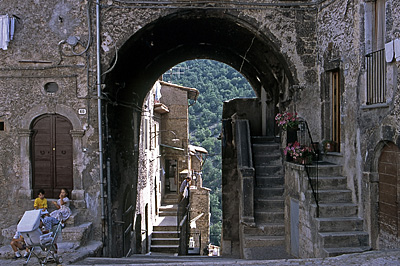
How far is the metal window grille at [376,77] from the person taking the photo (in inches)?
280

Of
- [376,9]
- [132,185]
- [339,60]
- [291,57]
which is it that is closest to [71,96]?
[132,185]

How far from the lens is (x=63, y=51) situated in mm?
9141

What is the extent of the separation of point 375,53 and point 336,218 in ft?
10.8

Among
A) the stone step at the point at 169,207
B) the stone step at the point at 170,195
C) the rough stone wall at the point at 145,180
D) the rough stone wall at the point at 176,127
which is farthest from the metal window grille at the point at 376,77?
the stone step at the point at 170,195

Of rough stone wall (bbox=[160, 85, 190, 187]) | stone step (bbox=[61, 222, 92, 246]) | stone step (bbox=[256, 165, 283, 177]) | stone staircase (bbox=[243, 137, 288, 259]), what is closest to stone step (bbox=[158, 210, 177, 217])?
rough stone wall (bbox=[160, 85, 190, 187])

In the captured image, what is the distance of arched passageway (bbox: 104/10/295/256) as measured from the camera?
9648mm

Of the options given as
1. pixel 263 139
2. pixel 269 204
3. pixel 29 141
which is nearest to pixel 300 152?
pixel 269 204

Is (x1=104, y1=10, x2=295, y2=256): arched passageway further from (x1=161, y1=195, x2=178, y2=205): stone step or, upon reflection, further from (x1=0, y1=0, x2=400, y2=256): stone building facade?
(x1=161, y1=195, x2=178, y2=205): stone step

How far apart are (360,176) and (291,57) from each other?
3.45 m

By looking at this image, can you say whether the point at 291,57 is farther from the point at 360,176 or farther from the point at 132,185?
the point at 132,185

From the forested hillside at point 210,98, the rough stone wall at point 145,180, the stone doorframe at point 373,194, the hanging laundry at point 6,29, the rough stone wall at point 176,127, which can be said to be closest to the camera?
the stone doorframe at point 373,194

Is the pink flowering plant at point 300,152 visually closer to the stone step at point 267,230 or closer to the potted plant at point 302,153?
the potted plant at point 302,153

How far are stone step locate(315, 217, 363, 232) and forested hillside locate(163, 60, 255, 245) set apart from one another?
35689 millimetres

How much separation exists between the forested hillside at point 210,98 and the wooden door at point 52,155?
34.3m
